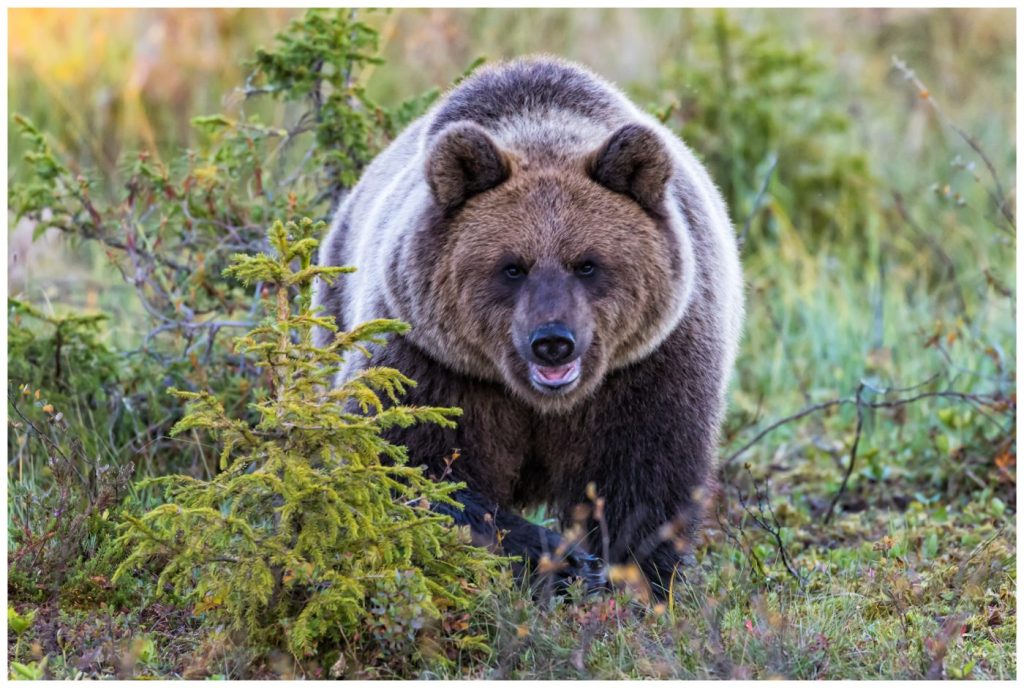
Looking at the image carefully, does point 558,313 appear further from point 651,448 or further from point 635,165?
point 651,448

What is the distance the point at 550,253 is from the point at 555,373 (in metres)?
A: 0.49

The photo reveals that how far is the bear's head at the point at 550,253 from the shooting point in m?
5.48

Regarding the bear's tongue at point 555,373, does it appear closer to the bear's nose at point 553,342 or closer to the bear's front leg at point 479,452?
the bear's nose at point 553,342

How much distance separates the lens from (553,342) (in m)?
5.28

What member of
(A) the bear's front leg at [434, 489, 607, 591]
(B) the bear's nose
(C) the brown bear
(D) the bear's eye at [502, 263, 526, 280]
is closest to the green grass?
(A) the bear's front leg at [434, 489, 607, 591]

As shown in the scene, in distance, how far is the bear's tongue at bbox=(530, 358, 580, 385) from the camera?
542 centimetres

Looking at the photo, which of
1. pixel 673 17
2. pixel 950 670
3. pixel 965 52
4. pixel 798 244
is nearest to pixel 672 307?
pixel 950 670

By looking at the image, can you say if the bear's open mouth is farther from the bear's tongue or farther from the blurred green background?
the blurred green background

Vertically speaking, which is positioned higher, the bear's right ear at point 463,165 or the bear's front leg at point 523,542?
the bear's right ear at point 463,165

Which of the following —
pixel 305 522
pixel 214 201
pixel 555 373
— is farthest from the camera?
pixel 214 201

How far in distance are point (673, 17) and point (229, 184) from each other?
714cm

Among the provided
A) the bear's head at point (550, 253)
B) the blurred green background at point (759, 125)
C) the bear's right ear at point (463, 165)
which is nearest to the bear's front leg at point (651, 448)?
the bear's head at point (550, 253)

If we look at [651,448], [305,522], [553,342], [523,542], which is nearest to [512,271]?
[553,342]

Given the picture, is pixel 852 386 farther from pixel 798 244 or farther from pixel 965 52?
pixel 965 52
